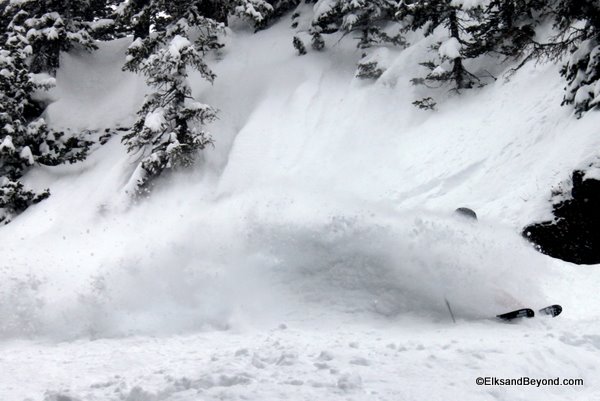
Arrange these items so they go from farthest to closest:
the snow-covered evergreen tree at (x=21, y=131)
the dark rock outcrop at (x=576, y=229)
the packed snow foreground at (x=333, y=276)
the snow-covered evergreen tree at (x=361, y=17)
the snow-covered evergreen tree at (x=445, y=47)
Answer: the snow-covered evergreen tree at (x=21, y=131)
the snow-covered evergreen tree at (x=361, y=17)
the snow-covered evergreen tree at (x=445, y=47)
the dark rock outcrop at (x=576, y=229)
the packed snow foreground at (x=333, y=276)

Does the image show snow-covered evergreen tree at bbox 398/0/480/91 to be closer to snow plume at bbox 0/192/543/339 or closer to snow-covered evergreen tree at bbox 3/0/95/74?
snow plume at bbox 0/192/543/339

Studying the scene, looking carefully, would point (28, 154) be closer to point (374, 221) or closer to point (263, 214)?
point (263, 214)

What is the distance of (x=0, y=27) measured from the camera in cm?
2531

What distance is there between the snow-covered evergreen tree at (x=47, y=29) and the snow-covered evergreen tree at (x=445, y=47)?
15.4 m

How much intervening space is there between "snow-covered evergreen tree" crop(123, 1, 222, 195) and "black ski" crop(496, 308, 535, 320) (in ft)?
39.6

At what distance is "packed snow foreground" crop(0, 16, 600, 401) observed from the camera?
195 inches

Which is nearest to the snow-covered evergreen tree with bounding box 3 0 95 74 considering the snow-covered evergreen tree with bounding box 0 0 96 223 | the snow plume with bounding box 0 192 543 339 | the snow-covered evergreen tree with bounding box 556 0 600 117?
the snow-covered evergreen tree with bounding box 0 0 96 223

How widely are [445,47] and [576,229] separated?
817cm

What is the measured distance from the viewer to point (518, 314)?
6703 millimetres

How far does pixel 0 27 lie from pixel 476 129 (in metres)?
25.5

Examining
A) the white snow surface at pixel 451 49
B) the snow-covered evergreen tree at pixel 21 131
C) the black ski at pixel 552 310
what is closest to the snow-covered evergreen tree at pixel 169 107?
the snow-covered evergreen tree at pixel 21 131

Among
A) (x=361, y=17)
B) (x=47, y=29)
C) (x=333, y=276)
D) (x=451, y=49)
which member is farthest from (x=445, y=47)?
(x=47, y=29)

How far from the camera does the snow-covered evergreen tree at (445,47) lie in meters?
15.4

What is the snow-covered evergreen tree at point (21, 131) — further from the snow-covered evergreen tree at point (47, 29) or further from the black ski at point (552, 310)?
the black ski at point (552, 310)
